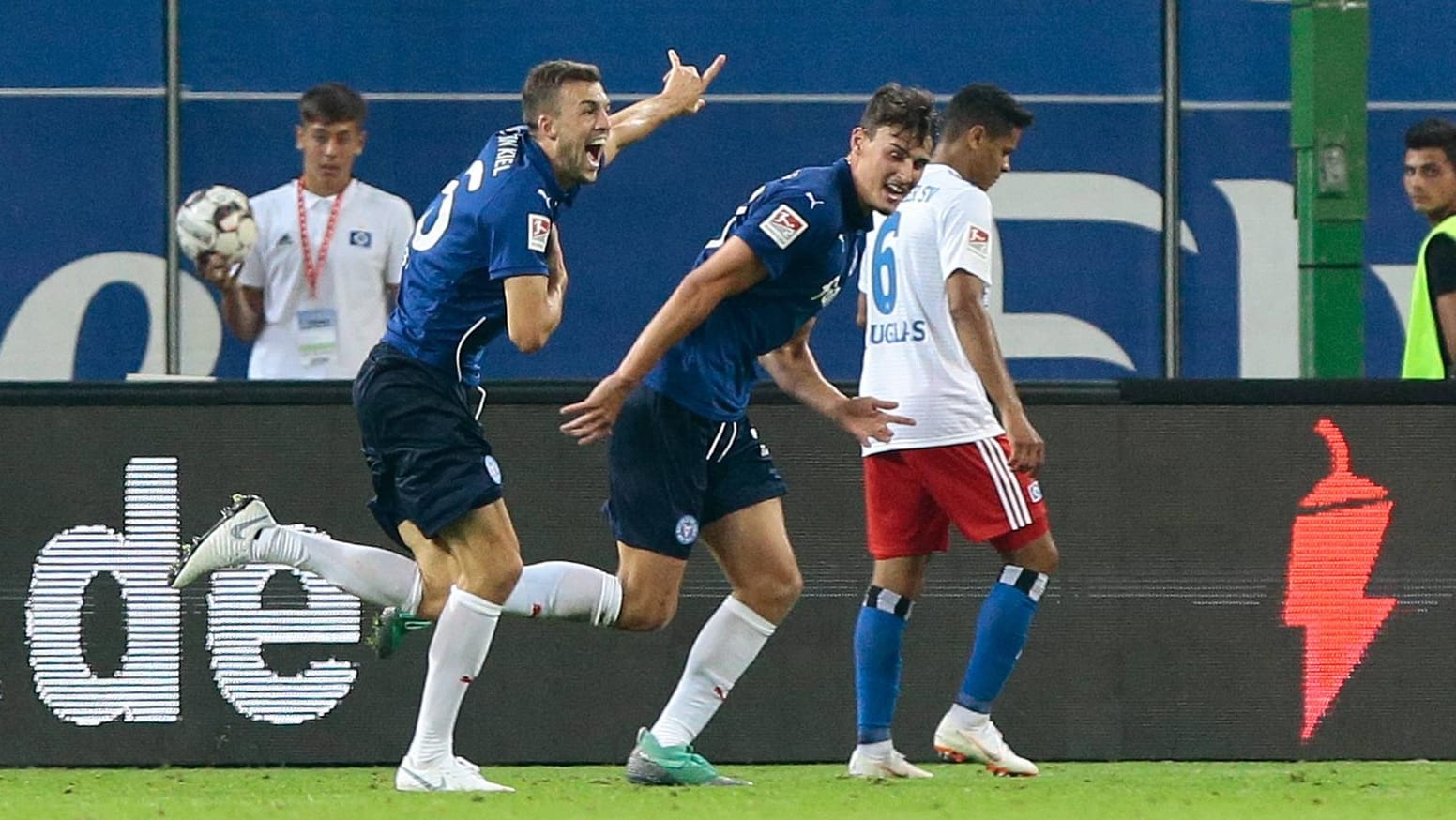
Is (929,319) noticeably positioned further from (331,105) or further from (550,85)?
(331,105)

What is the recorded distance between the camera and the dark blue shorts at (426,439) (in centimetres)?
687

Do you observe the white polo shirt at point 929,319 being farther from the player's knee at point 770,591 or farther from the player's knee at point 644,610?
the player's knee at point 644,610

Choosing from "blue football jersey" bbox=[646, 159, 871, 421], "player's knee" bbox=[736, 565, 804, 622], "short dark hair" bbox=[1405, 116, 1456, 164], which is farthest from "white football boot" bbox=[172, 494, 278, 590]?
"short dark hair" bbox=[1405, 116, 1456, 164]

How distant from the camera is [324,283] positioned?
357 inches

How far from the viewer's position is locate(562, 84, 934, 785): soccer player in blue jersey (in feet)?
23.3

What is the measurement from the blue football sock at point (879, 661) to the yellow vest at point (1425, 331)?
2104 mm

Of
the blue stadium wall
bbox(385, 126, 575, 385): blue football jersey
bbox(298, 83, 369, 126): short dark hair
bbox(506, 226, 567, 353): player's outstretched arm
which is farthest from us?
the blue stadium wall

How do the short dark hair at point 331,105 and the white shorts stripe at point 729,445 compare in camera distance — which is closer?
the white shorts stripe at point 729,445

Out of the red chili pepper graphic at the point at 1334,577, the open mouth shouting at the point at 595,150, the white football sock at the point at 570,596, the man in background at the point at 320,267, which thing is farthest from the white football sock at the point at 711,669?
the man in background at the point at 320,267

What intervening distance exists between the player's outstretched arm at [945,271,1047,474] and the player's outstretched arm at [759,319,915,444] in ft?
0.81

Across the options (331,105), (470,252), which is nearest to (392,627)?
(470,252)

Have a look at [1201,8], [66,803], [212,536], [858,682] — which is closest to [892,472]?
[858,682]

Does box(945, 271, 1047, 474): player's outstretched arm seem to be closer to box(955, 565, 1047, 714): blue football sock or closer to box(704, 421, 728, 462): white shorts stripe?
box(955, 565, 1047, 714): blue football sock

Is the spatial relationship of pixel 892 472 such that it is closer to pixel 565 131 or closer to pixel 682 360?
pixel 682 360
